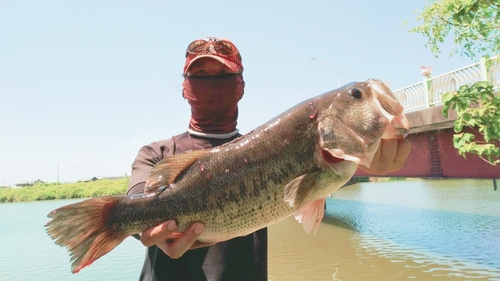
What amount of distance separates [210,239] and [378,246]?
46.3ft

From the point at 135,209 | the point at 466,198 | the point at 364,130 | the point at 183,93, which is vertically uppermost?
the point at 183,93

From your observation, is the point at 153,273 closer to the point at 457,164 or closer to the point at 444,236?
the point at 457,164

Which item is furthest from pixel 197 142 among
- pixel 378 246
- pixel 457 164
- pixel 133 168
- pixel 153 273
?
pixel 378 246

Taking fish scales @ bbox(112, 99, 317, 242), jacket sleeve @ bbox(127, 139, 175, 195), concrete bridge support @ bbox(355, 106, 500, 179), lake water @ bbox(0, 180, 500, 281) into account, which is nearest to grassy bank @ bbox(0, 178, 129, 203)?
lake water @ bbox(0, 180, 500, 281)

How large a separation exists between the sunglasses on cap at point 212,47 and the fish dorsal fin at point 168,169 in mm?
933

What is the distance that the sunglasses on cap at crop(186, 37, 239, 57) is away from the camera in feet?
9.59

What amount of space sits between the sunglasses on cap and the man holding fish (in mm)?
831

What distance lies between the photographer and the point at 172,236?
224 cm

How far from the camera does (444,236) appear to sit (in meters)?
14.9

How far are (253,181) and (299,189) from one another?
30 cm

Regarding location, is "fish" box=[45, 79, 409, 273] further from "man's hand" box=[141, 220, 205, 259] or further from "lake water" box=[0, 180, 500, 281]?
"lake water" box=[0, 180, 500, 281]

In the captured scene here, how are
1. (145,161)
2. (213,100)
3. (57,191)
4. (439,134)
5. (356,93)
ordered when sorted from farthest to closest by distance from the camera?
(57,191)
(439,134)
(213,100)
(145,161)
(356,93)

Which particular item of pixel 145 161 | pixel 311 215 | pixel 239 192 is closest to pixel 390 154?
pixel 311 215

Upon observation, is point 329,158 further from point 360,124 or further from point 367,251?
point 367,251
